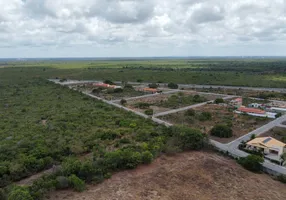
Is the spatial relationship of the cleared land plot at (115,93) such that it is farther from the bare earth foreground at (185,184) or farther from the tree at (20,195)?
the tree at (20,195)

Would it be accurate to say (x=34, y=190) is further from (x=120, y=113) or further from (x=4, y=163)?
(x=120, y=113)

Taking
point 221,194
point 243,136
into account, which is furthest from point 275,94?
point 221,194

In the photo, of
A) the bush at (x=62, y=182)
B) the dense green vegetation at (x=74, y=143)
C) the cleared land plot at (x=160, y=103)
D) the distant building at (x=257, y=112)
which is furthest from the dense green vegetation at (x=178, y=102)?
the bush at (x=62, y=182)

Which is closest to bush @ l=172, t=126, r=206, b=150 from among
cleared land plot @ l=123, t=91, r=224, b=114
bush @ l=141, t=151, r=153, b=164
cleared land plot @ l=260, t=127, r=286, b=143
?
bush @ l=141, t=151, r=153, b=164

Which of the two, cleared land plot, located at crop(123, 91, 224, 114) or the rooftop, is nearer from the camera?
the rooftop

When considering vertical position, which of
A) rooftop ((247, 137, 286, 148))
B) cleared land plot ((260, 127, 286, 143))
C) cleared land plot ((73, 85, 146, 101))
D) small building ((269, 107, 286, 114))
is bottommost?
cleared land plot ((260, 127, 286, 143))

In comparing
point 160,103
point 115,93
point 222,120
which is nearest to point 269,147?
point 222,120

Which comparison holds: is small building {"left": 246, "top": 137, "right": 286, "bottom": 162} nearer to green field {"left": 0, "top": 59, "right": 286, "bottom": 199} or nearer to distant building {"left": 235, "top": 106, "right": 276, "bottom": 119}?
green field {"left": 0, "top": 59, "right": 286, "bottom": 199}
